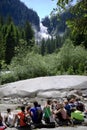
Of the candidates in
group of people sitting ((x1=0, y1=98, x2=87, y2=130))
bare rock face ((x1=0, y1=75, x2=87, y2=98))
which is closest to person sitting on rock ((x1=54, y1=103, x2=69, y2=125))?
group of people sitting ((x1=0, y1=98, x2=87, y2=130))

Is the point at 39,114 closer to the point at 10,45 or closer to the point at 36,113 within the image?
the point at 36,113

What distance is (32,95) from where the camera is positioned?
27.8 m

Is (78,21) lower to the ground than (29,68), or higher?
higher

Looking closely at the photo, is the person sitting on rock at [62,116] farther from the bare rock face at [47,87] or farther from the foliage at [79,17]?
the bare rock face at [47,87]

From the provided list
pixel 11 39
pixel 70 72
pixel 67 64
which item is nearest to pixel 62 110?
pixel 70 72

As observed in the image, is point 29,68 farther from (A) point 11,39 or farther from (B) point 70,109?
(A) point 11,39

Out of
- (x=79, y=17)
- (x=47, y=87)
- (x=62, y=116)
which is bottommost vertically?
(x=47, y=87)

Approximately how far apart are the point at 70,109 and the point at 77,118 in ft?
3.65

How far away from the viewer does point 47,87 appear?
28.1 meters

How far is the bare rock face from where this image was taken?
90.6 feet

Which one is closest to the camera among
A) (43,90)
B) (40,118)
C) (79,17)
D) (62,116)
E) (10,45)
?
(79,17)

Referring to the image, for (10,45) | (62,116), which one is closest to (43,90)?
(62,116)

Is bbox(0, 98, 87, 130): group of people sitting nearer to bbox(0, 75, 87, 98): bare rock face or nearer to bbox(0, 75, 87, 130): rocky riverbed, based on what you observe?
bbox(0, 75, 87, 130): rocky riverbed

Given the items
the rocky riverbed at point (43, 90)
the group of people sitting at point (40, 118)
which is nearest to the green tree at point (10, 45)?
the rocky riverbed at point (43, 90)
